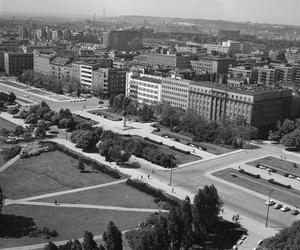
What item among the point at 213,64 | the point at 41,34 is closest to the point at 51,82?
Answer: the point at 213,64

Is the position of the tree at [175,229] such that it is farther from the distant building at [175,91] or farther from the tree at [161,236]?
the distant building at [175,91]

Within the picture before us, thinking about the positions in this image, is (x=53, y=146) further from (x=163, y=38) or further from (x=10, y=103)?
(x=163, y=38)

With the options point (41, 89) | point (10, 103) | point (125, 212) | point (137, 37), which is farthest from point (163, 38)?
point (125, 212)

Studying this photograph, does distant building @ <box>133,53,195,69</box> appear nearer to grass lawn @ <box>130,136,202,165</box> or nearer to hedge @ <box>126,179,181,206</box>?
grass lawn @ <box>130,136,202,165</box>

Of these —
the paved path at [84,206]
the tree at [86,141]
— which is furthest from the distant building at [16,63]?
the paved path at [84,206]

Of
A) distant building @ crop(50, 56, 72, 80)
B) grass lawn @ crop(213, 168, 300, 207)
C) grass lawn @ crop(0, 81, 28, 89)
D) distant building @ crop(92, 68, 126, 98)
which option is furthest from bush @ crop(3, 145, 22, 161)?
distant building @ crop(50, 56, 72, 80)
